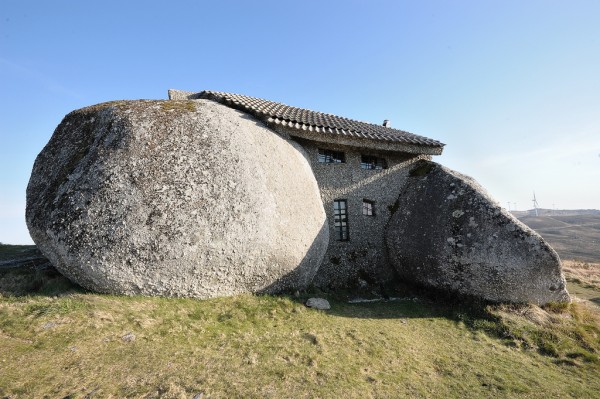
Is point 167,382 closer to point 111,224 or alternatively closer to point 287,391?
point 287,391

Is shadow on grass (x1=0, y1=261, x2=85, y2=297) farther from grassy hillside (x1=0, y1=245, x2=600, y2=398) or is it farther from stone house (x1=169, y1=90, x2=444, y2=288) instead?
stone house (x1=169, y1=90, x2=444, y2=288)

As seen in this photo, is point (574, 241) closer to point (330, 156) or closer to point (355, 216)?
point (355, 216)

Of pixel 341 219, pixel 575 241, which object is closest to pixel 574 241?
pixel 575 241

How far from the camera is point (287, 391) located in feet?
20.4

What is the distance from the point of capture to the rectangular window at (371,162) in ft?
51.7

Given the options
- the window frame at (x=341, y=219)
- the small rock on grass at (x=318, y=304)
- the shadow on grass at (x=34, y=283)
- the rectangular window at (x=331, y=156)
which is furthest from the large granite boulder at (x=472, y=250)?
the shadow on grass at (x=34, y=283)

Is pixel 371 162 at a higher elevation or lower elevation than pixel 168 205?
higher

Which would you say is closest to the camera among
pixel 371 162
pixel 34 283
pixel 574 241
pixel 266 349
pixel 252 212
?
pixel 266 349

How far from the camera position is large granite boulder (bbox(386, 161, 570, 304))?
11.5 metres

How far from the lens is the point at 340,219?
14695mm

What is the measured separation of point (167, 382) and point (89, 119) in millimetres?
9522

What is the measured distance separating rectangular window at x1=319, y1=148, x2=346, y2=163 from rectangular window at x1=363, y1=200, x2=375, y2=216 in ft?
7.31

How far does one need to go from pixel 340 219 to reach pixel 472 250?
5.32 metres

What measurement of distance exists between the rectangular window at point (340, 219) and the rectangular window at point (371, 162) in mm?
2199
